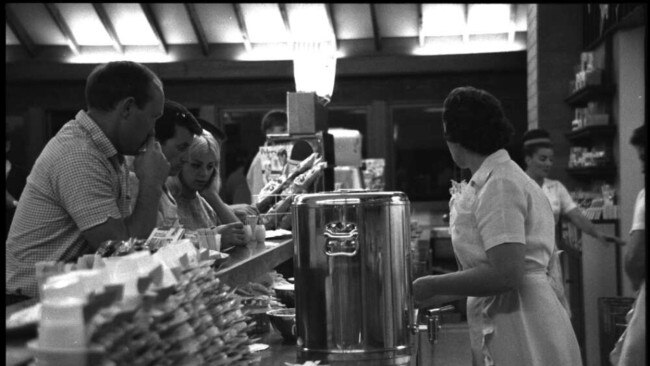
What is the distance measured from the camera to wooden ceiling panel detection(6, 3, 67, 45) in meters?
9.77

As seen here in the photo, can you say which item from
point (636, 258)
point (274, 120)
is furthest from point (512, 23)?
point (636, 258)

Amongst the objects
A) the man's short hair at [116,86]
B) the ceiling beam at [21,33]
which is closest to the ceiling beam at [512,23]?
the ceiling beam at [21,33]

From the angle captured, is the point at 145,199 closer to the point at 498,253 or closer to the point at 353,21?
the point at 498,253

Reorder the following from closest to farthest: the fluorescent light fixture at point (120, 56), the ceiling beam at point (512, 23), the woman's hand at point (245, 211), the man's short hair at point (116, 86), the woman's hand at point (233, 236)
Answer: the man's short hair at point (116, 86), the woman's hand at point (233, 236), the woman's hand at point (245, 211), the ceiling beam at point (512, 23), the fluorescent light fixture at point (120, 56)

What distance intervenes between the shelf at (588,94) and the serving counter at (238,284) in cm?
459

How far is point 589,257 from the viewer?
6.25 meters

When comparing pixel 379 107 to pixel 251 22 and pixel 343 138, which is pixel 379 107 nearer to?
pixel 251 22

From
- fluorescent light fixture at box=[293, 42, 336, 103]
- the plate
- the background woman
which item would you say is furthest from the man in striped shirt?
fluorescent light fixture at box=[293, 42, 336, 103]

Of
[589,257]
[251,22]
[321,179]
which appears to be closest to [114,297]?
[321,179]

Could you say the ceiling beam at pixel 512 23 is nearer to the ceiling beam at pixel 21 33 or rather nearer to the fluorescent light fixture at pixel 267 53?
the fluorescent light fixture at pixel 267 53

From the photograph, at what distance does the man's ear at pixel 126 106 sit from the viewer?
2051 mm

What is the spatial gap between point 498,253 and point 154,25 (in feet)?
27.6

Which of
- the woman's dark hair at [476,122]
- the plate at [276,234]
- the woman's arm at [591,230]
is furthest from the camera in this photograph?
the woman's arm at [591,230]

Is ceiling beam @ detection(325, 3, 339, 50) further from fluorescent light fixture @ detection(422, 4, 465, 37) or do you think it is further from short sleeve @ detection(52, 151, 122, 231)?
short sleeve @ detection(52, 151, 122, 231)
